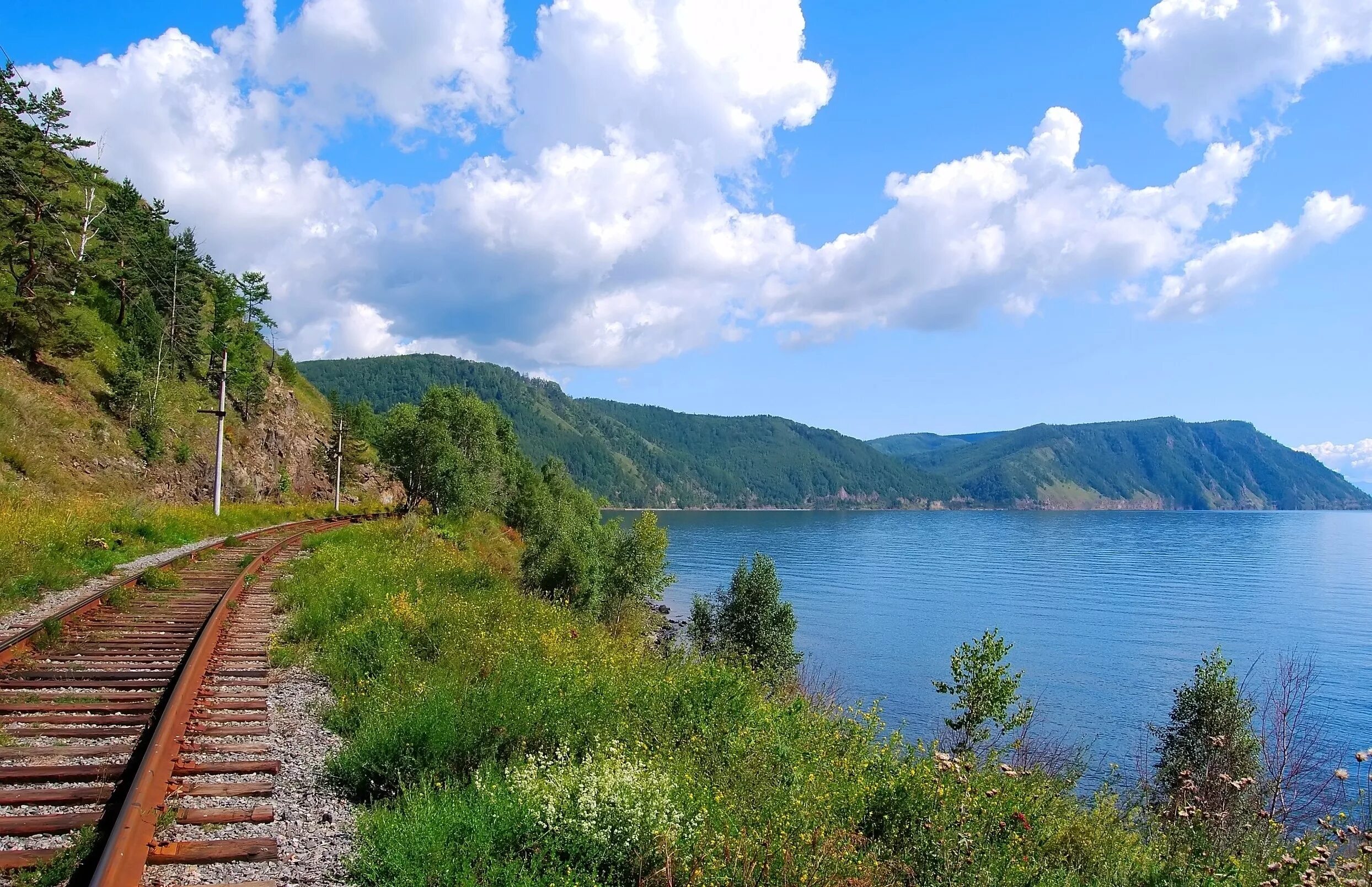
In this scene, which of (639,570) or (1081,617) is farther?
(1081,617)

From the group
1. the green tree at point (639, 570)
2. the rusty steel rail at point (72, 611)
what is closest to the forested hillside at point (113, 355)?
the rusty steel rail at point (72, 611)

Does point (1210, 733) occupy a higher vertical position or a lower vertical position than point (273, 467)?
lower

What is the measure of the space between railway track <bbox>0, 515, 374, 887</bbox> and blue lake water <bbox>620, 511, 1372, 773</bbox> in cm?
2778

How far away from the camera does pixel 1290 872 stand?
741 cm

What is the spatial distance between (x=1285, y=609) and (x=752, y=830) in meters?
84.9

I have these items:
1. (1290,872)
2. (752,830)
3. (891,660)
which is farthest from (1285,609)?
(752,830)

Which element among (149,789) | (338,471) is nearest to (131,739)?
(149,789)

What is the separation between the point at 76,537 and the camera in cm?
1803

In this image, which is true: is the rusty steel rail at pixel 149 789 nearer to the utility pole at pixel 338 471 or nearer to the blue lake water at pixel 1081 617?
the blue lake water at pixel 1081 617

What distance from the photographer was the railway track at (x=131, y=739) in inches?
192

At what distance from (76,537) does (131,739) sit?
48.8ft

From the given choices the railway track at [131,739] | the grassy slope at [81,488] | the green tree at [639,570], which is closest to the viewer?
the railway track at [131,739]

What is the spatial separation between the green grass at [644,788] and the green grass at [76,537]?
5447mm

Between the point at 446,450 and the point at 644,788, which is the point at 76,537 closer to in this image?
the point at 644,788
